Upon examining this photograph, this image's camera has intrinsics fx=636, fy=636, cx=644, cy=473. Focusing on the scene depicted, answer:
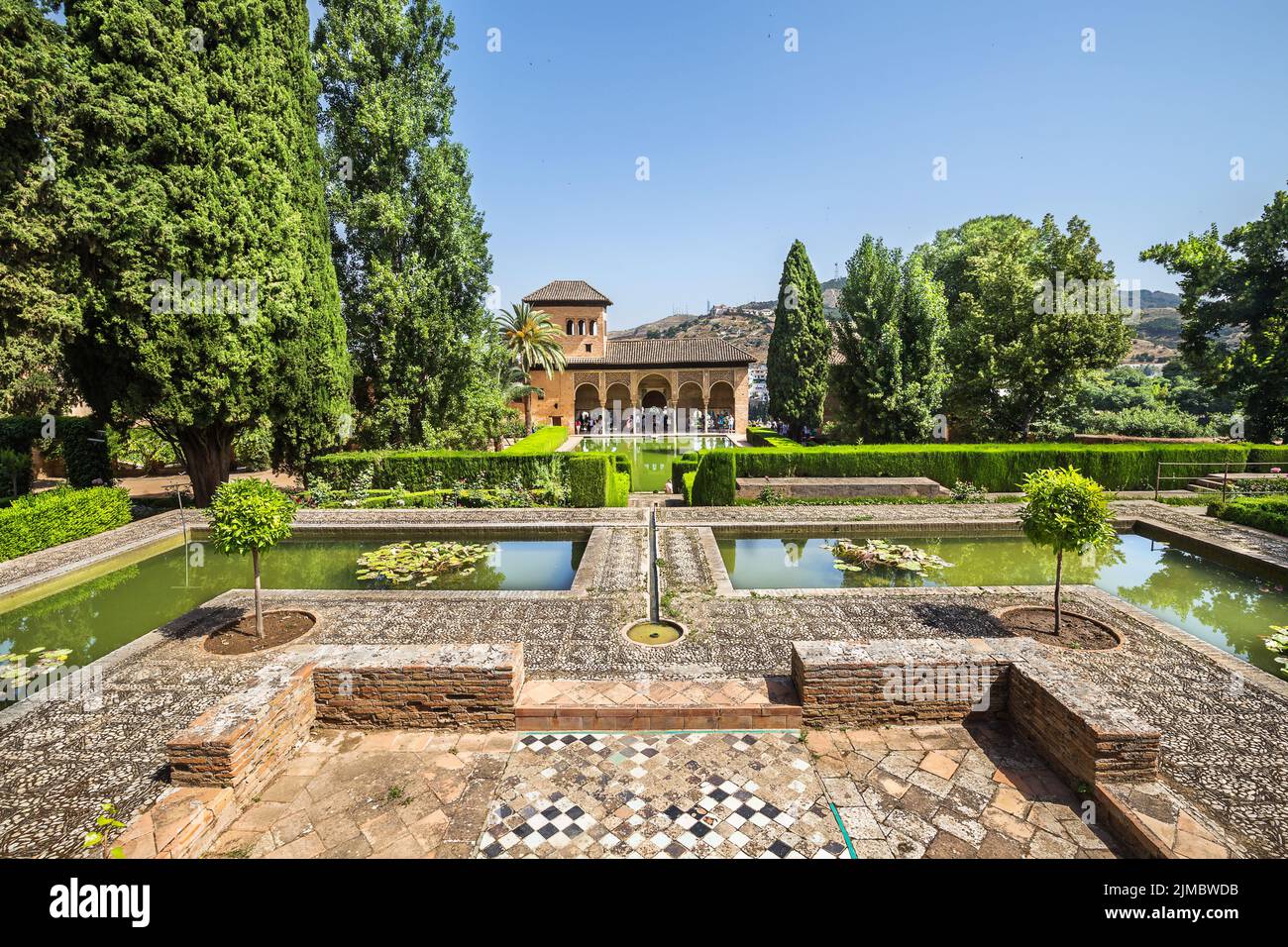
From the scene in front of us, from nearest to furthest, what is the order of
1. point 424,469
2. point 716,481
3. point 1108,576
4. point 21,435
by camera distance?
point 1108,576 → point 716,481 → point 424,469 → point 21,435

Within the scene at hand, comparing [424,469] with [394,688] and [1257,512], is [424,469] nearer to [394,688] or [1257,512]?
[394,688]

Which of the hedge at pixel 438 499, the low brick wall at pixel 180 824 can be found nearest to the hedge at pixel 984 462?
the hedge at pixel 438 499

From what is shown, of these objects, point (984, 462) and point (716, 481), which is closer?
point (716, 481)

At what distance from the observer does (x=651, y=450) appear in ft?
108

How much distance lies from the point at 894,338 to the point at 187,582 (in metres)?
18.5

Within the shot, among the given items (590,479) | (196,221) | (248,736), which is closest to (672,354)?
(590,479)

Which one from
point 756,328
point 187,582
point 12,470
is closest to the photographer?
point 187,582

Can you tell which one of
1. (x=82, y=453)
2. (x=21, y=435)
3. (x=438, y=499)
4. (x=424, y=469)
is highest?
(x=21, y=435)

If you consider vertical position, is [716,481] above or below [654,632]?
above

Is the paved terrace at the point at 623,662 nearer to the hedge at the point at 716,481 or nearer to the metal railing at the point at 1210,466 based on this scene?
the hedge at the point at 716,481

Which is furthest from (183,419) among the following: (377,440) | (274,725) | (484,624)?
(274,725)

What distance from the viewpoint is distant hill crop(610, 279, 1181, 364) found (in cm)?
8369

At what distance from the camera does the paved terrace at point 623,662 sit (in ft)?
16.0
